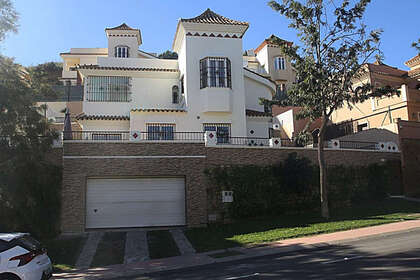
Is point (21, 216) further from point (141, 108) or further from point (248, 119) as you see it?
point (248, 119)

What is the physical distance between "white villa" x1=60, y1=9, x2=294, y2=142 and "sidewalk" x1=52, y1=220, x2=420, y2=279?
9.55 metres

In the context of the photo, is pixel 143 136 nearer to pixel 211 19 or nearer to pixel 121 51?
pixel 211 19

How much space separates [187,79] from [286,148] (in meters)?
7.13

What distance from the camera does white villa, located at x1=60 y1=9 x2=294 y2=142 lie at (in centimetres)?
2188

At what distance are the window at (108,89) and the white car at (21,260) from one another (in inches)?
612

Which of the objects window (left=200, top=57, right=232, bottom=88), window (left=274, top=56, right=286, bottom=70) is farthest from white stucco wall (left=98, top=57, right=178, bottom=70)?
window (left=274, top=56, right=286, bottom=70)

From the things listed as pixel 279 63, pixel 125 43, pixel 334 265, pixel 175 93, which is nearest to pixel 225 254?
pixel 334 265

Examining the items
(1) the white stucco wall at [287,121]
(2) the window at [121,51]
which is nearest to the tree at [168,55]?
→ (2) the window at [121,51]

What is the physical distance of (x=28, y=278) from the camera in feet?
25.7

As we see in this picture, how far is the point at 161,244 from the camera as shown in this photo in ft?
46.9

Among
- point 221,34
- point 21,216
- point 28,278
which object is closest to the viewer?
point 28,278

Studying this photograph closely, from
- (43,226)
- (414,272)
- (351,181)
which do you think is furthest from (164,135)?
(414,272)

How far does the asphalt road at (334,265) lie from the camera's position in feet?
26.9

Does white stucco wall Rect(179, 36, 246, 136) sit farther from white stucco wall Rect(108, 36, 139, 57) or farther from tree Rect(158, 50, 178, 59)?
tree Rect(158, 50, 178, 59)
